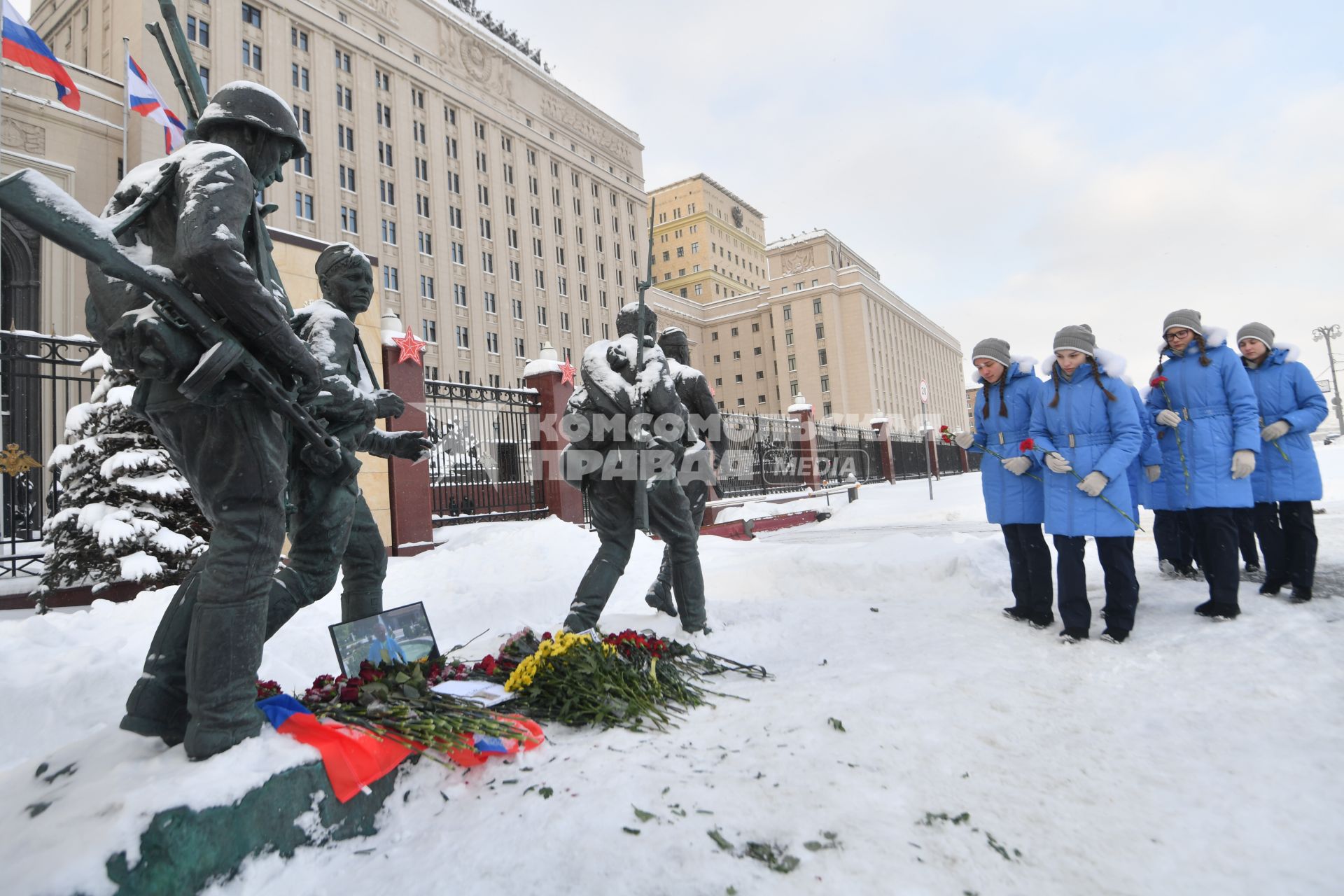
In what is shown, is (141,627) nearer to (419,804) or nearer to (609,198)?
(419,804)

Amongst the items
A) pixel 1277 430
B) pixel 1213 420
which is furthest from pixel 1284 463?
pixel 1213 420

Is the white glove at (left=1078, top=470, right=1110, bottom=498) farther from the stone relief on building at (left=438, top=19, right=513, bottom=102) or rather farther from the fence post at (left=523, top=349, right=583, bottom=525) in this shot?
the stone relief on building at (left=438, top=19, right=513, bottom=102)

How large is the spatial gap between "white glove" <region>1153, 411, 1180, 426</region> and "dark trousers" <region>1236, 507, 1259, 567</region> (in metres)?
0.81

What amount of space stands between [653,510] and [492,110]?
48709mm

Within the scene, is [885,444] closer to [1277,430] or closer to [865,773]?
[1277,430]

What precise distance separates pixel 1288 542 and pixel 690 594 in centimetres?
435

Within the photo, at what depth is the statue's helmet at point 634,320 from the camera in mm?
4922

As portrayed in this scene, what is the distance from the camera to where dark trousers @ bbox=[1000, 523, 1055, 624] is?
15.8ft

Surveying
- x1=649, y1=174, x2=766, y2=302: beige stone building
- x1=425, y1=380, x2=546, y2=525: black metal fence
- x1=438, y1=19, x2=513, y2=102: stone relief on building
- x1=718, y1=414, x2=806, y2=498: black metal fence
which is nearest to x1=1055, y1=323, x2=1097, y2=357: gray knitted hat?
x1=425, y1=380, x2=546, y2=525: black metal fence

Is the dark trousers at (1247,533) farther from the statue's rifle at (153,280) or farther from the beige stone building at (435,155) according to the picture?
the beige stone building at (435,155)

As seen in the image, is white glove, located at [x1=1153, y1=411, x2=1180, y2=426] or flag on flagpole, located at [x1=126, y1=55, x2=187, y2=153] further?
flag on flagpole, located at [x1=126, y1=55, x2=187, y2=153]

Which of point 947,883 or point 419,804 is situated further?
point 419,804

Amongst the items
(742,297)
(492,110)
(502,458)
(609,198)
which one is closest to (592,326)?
(609,198)

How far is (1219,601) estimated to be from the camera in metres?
4.48
